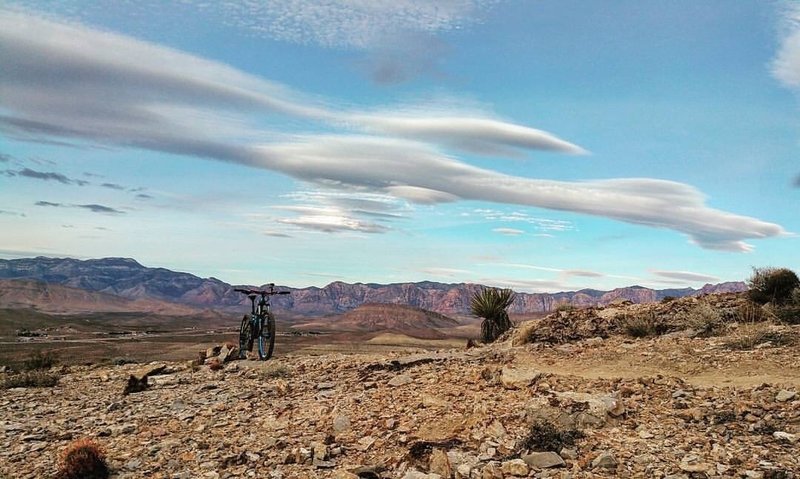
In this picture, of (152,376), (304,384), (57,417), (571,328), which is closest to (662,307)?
(571,328)

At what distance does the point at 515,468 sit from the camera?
7.02 m

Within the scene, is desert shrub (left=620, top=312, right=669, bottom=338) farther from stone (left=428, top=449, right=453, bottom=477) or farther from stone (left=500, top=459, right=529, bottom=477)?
stone (left=428, top=449, right=453, bottom=477)

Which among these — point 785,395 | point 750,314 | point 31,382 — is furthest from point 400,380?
point 31,382

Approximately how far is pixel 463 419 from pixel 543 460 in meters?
1.92

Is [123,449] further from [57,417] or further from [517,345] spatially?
[517,345]

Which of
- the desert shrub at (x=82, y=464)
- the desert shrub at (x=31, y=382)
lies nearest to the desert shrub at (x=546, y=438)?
the desert shrub at (x=82, y=464)

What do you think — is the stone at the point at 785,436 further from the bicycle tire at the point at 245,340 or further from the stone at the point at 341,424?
the bicycle tire at the point at 245,340

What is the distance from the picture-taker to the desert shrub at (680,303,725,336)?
14.0 m

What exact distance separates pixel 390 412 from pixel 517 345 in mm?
7375

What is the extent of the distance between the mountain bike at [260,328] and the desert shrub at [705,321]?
11581mm

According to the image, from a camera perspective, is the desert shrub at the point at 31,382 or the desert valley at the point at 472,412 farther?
the desert shrub at the point at 31,382

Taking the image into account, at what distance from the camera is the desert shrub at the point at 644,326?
15031 millimetres

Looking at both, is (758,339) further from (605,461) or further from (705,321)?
(605,461)

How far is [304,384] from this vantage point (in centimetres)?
1267
